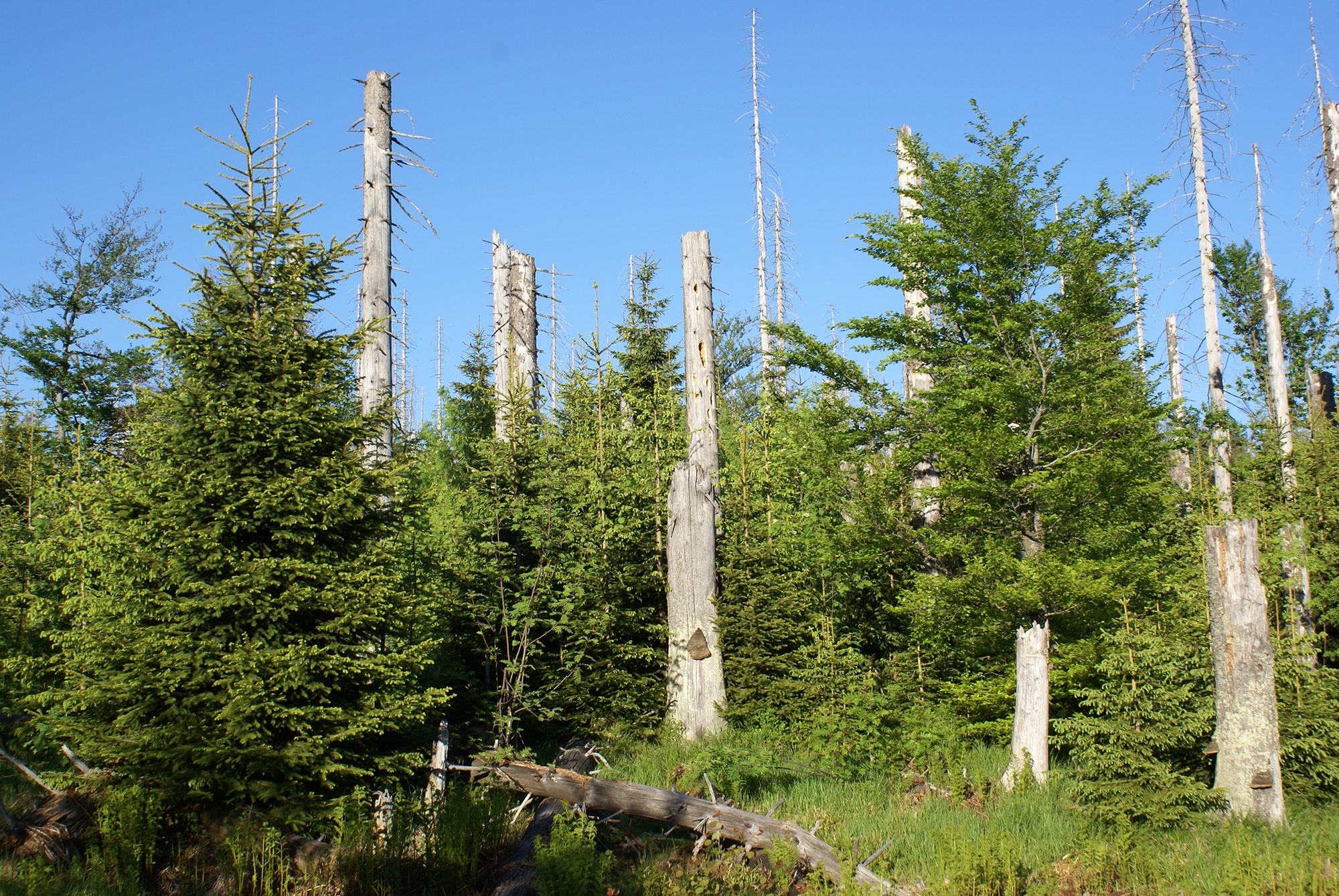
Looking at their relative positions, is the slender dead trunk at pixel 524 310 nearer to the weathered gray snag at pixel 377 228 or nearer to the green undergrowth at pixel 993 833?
the weathered gray snag at pixel 377 228

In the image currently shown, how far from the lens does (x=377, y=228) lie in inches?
445

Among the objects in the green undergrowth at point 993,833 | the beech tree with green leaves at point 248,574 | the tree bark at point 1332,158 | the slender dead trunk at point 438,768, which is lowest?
the green undergrowth at point 993,833

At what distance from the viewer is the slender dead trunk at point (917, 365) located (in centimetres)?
1060

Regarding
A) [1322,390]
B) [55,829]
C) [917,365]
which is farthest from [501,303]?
[1322,390]

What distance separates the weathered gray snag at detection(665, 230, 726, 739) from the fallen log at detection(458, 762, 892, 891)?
14.0 ft

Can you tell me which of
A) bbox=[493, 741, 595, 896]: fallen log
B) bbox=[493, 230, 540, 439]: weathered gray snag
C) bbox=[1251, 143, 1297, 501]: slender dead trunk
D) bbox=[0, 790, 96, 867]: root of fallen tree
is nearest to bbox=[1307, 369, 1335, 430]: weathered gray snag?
bbox=[1251, 143, 1297, 501]: slender dead trunk

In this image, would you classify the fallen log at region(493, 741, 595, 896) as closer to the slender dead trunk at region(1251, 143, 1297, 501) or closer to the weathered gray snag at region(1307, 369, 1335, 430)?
the slender dead trunk at region(1251, 143, 1297, 501)

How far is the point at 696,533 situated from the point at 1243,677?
Answer: 6.31m

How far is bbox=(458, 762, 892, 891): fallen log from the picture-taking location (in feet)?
20.3

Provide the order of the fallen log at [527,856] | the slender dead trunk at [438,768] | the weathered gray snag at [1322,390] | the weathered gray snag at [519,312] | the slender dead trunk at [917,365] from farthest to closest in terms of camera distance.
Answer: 1. the weathered gray snag at [1322,390]
2. the weathered gray snag at [519,312]
3. the slender dead trunk at [917,365]
4. the slender dead trunk at [438,768]
5. the fallen log at [527,856]

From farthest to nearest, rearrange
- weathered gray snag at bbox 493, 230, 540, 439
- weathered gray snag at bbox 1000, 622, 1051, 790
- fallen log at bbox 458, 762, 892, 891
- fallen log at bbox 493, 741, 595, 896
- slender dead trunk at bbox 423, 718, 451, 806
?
weathered gray snag at bbox 493, 230, 540, 439
weathered gray snag at bbox 1000, 622, 1051, 790
slender dead trunk at bbox 423, 718, 451, 806
fallen log at bbox 458, 762, 892, 891
fallen log at bbox 493, 741, 595, 896

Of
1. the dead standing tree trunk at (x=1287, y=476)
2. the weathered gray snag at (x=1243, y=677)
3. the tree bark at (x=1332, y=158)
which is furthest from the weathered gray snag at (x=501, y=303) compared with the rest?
the tree bark at (x=1332, y=158)

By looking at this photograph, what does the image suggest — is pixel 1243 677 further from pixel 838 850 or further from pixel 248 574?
pixel 248 574

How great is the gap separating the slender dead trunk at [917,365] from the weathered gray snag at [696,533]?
281cm
